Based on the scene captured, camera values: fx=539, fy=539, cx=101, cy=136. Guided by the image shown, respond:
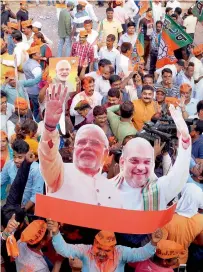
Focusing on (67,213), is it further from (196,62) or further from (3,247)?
(196,62)

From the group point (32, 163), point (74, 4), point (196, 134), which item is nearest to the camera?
point (32, 163)

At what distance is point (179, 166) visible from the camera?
3.35 metres

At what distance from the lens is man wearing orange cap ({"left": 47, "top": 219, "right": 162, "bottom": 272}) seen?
3.54 m

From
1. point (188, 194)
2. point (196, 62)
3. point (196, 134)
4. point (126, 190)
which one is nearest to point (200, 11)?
point (196, 62)

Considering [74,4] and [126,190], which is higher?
[74,4]

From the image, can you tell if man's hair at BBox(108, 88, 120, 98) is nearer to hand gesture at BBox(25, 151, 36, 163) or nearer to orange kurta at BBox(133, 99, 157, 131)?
orange kurta at BBox(133, 99, 157, 131)

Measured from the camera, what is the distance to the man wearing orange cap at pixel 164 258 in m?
3.63

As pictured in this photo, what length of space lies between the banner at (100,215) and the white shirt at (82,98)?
83.7 inches

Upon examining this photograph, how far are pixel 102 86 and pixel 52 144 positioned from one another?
339 cm

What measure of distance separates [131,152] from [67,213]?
55 cm

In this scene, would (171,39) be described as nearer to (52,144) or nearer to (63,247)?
(63,247)

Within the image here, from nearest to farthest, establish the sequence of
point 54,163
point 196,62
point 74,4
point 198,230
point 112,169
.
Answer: point 54,163
point 112,169
point 198,230
point 196,62
point 74,4

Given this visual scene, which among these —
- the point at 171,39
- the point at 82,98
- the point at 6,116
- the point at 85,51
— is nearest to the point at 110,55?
the point at 85,51

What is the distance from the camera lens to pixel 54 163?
127 inches
